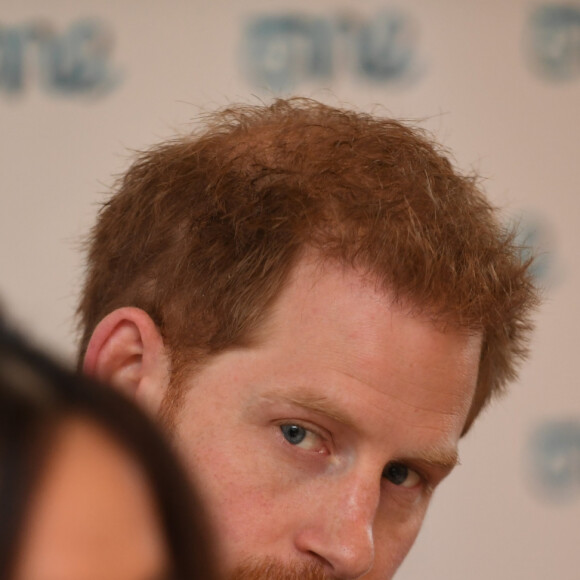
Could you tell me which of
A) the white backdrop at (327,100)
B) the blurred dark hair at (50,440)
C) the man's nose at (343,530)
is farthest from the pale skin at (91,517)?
the white backdrop at (327,100)

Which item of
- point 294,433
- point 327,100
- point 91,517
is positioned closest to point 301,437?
point 294,433

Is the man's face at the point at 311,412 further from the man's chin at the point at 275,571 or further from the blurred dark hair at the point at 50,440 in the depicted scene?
the blurred dark hair at the point at 50,440

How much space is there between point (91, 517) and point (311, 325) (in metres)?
0.74

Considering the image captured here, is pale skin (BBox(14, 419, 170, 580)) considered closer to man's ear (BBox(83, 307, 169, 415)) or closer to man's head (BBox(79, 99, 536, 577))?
man's head (BBox(79, 99, 536, 577))

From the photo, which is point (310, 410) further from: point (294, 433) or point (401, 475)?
point (401, 475)

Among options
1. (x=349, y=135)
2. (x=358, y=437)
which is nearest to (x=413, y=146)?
(x=349, y=135)

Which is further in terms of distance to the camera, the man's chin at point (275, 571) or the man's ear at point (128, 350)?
the man's ear at point (128, 350)

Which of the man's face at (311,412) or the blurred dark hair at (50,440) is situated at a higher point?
the blurred dark hair at (50,440)

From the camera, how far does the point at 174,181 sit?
1143 millimetres

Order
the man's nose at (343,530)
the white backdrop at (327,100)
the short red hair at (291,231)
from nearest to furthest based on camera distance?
1. the man's nose at (343,530)
2. the short red hair at (291,231)
3. the white backdrop at (327,100)

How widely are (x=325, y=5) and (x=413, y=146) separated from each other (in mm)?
1074

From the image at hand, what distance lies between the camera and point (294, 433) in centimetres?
101

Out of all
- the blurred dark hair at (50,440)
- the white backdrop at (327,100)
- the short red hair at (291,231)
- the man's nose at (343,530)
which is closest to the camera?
the blurred dark hair at (50,440)

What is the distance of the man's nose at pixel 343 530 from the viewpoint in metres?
0.92
